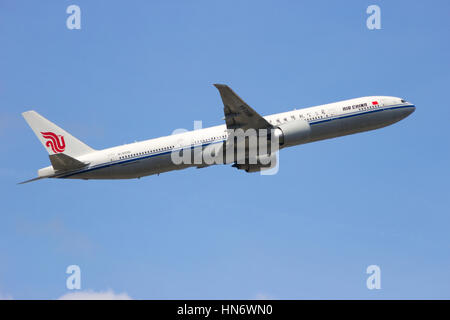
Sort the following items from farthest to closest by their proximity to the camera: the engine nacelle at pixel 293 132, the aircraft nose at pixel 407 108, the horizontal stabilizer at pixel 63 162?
the aircraft nose at pixel 407 108, the engine nacelle at pixel 293 132, the horizontal stabilizer at pixel 63 162

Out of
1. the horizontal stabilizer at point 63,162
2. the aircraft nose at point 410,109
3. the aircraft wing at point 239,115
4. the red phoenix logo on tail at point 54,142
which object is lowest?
the horizontal stabilizer at point 63,162

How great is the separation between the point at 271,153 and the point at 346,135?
7.53 metres

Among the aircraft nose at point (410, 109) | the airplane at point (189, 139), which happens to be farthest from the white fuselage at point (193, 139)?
the aircraft nose at point (410, 109)

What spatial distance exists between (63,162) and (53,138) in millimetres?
3985

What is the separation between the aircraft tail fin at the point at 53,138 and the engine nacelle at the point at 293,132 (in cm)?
1660

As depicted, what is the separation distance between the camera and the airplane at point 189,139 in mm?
41219

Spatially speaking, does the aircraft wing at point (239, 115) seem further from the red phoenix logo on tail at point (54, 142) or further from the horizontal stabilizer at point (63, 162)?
the red phoenix logo on tail at point (54, 142)

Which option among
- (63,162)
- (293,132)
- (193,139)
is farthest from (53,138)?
(293,132)

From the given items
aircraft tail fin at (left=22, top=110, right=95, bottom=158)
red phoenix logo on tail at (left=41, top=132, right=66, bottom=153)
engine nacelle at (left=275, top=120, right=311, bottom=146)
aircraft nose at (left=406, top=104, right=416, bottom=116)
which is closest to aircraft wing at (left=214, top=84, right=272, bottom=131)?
engine nacelle at (left=275, top=120, right=311, bottom=146)

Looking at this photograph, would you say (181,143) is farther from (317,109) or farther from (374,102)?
(374,102)

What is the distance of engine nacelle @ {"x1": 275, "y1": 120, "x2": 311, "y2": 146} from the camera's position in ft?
139

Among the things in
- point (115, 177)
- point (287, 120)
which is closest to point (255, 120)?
point (287, 120)

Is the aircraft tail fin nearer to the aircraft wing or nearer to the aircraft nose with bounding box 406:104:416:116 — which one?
the aircraft wing

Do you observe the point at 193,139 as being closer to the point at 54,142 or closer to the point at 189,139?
the point at 189,139
